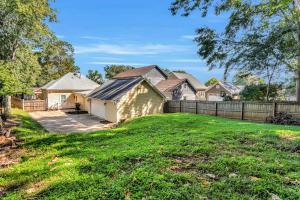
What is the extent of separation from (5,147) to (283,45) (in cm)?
1890

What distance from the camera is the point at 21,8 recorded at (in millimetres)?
16062

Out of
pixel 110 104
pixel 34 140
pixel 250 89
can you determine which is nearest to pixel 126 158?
pixel 34 140

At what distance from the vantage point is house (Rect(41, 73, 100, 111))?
31.8 meters

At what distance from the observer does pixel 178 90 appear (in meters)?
37.4

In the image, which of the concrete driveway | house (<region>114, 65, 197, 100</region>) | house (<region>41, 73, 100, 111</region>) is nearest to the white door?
house (<region>114, 65, 197, 100</region>)

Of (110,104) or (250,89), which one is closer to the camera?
(110,104)

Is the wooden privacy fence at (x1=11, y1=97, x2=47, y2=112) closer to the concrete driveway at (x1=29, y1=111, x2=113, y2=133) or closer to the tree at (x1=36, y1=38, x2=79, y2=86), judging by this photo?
the concrete driveway at (x1=29, y1=111, x2=113, y2=133)

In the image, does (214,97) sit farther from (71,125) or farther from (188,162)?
(188,162)

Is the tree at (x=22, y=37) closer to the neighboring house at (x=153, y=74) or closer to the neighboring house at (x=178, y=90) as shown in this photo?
the neighboring house at (x=178, y=90)

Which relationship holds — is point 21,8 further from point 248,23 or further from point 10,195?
point 248,23

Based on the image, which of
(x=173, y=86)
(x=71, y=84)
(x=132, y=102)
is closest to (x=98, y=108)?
(x=132, y=102)

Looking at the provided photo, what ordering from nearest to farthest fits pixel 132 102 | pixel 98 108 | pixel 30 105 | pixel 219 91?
pixel 132 102
pixel 98 108
pixel 30 105
pixel 219 91

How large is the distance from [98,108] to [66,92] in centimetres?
1020

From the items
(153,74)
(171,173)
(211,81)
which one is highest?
(211,81)
